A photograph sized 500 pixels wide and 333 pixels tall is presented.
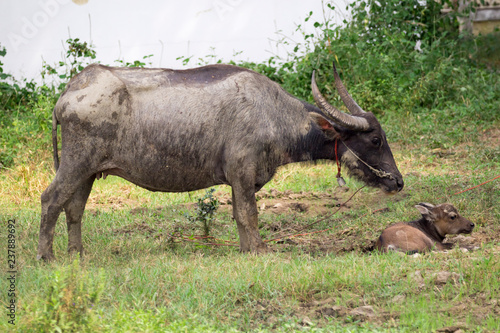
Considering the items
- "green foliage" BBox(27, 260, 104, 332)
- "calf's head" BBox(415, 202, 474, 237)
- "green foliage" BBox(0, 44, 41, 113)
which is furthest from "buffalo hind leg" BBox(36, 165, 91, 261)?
"green foliage" BBox(0, 44, 41, 113)

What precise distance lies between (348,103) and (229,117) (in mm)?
1382

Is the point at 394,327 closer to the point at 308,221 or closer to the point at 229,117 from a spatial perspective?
the point at 229,117

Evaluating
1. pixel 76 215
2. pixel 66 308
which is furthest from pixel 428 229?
pixel 66 308

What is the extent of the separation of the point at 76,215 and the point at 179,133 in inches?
50.2

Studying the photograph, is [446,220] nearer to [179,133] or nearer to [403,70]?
[179,133]

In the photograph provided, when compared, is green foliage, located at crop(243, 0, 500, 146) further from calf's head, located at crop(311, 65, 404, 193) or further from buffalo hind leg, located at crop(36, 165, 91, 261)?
buffalo hind leg, located at crop(36, 165, 91, 261)

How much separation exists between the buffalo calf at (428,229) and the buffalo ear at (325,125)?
3.46 feet

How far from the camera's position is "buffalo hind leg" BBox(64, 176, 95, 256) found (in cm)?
626

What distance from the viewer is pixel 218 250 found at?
21.3 ft

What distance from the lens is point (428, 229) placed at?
6430 mm

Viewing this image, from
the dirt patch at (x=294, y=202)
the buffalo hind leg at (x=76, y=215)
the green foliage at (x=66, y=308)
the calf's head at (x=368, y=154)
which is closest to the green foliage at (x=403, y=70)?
the dirt patch at (x=294, y=202)

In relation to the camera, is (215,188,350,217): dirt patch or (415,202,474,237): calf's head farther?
(215,188,350,217): dirt patch

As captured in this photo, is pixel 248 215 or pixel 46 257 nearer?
pixel 46 257

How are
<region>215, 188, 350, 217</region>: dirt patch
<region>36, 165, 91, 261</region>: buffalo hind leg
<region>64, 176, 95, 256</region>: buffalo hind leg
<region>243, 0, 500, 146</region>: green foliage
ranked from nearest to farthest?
<region>36, 165, 91, 261</region>: buffalo hind leg
<region>64, 176, 95, 256</region>: buffalo hind leg
<region>215, 188, 350, 217</region>: dirt patch
<region>243, 0, 500, 146</region>: green foliage
